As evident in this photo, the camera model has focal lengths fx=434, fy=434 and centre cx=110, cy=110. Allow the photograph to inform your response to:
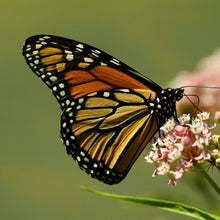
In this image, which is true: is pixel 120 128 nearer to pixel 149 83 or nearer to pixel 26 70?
pixel 149 83

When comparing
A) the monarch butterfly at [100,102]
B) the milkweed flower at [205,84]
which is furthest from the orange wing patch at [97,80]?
the milkweed flower at [205,84]

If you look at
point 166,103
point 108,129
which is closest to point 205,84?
point 166,103

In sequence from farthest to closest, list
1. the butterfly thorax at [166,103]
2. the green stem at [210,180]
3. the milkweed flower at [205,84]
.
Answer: the milkweed flower at [205,84], the butterfly thorax at [166,103], the green stem at [210,180]

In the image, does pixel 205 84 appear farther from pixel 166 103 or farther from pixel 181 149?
pixel 181 149

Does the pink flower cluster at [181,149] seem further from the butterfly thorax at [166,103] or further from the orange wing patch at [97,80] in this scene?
the orange wing patch at [97,80]

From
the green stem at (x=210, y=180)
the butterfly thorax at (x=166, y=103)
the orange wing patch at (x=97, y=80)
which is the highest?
the orange wing patch at (x=97, y=80)

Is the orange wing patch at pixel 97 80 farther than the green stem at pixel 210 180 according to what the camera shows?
Yes
